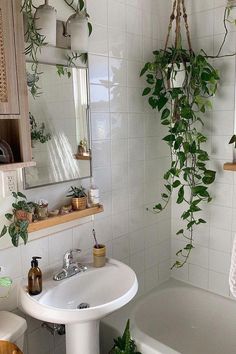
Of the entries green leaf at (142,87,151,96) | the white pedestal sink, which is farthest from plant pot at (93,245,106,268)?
green leaf at (142,87,151,96)

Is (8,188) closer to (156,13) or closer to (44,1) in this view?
(44,1)

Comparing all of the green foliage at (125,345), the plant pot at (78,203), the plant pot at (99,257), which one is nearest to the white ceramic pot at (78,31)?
the plant pot at (78,203)

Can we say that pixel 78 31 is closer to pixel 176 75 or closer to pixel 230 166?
pixel 176 75

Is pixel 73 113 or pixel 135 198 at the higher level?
pixel 73 113

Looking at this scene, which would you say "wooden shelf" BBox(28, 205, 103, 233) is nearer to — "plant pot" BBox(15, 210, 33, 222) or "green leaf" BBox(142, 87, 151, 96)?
"plant pot" BBox(15, 210, 33, 222)

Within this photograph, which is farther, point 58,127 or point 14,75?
point 58,127

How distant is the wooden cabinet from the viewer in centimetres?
117

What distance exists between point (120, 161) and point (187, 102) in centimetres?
54

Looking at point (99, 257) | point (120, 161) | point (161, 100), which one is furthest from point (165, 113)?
point (99, 257)

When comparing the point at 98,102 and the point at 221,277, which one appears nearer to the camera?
the point at 98,102

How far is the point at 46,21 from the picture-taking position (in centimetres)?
139

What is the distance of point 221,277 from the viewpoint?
2.24 metres

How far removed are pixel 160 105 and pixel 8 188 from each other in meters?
1.05

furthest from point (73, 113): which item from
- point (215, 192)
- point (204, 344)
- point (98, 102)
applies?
point (204, 344)
